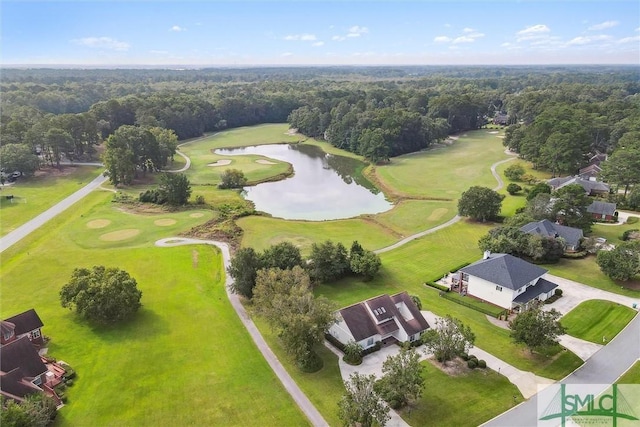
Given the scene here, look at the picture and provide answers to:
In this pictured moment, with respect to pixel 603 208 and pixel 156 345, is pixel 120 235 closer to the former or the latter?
pixel 156 345

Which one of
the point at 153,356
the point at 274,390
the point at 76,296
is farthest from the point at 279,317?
the point at 76,296

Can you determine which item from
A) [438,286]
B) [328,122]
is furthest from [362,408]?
[328,122]

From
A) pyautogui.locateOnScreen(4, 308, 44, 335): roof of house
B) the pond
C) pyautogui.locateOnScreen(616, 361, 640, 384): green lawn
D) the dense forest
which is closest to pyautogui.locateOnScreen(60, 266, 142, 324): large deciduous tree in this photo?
pyautogui.locateOnScreen(4, 308, 44, 335): roof of house

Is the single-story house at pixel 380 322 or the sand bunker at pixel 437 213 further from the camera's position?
the sand bunker at pixel 437 213

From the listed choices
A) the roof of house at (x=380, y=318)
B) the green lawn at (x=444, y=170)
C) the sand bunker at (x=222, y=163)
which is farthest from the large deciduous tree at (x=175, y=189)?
the roof of house at (x=380, y=318)

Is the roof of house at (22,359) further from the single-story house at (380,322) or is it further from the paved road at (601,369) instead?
the paved road at (601,369)

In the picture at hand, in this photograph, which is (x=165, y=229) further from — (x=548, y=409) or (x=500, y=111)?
(x=500, y=111)
